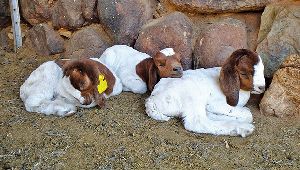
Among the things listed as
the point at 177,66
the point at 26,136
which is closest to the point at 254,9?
the point at 177,66

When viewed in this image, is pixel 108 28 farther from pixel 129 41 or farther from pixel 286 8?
pixel 286 8

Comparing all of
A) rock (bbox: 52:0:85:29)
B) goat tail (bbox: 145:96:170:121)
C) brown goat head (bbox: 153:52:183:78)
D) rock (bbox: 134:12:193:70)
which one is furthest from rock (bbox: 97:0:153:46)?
goat tail (bbox: 145:96:170:121)

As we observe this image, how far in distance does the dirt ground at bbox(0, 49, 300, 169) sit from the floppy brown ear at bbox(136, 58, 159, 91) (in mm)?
206

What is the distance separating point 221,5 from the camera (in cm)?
425

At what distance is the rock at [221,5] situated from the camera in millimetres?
4184

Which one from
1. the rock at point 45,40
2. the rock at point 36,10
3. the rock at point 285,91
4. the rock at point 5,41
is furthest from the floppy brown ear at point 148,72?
the rock at point 5,41

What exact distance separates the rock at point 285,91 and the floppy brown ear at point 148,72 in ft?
3.04

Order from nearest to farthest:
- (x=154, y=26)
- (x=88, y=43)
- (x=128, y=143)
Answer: (x=128, y=143), (x=154, y=26), (x=88, y=43)

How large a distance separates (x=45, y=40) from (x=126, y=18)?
1.04m

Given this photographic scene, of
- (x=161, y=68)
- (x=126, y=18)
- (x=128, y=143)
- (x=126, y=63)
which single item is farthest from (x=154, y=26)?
(x=128, y=143)

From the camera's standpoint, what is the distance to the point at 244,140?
3.30 metres

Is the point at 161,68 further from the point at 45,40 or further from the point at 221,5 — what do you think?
the point at 45,40

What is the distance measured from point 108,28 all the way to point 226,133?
5.95ft

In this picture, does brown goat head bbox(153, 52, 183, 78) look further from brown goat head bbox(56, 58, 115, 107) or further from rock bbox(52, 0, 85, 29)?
rock bbox(52, 0, 85, 29)
